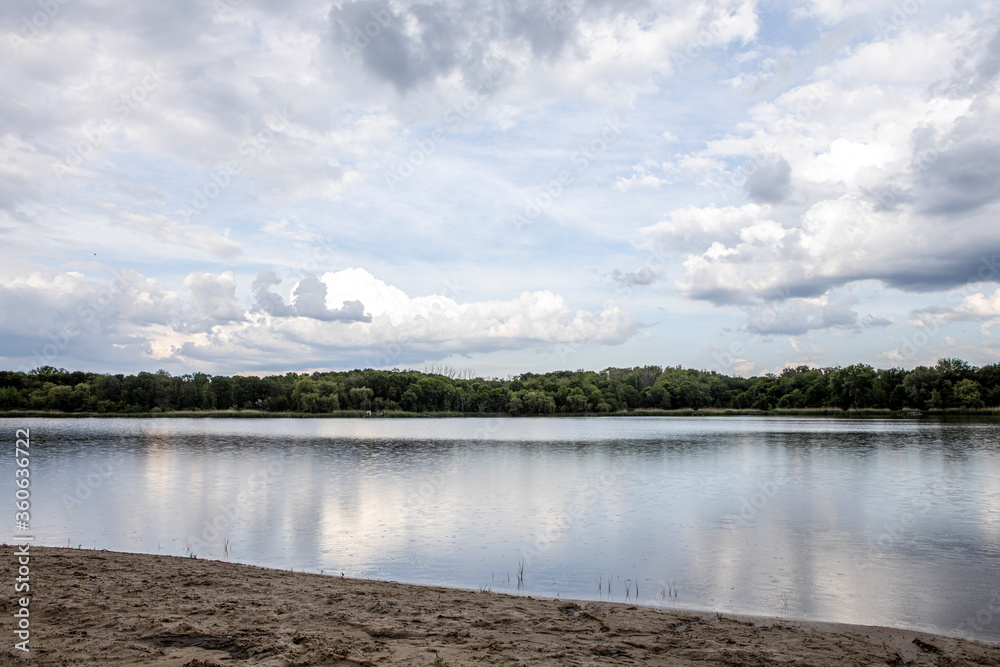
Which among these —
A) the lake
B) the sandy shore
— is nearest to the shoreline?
the lake

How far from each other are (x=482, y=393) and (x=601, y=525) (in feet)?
395

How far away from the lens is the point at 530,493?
21.3 m

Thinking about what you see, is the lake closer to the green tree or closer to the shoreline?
the green tree

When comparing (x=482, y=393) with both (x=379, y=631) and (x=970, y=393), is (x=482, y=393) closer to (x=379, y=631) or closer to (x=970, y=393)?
(x=970, y=393)

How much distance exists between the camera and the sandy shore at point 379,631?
20.4 feet

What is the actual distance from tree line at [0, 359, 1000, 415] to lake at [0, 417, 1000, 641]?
89.0 meters

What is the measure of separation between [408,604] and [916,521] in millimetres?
14632

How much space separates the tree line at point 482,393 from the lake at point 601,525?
292 ft

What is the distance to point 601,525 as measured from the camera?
15812 millimetres

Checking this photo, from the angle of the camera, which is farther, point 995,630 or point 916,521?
point 916,521

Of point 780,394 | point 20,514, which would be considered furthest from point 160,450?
point 780,394

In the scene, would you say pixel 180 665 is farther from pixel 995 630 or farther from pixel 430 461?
pixel 430 461

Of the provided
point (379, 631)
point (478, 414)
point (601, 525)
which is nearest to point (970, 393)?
point (478, 414)

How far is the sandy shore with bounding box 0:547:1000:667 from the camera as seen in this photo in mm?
6211
